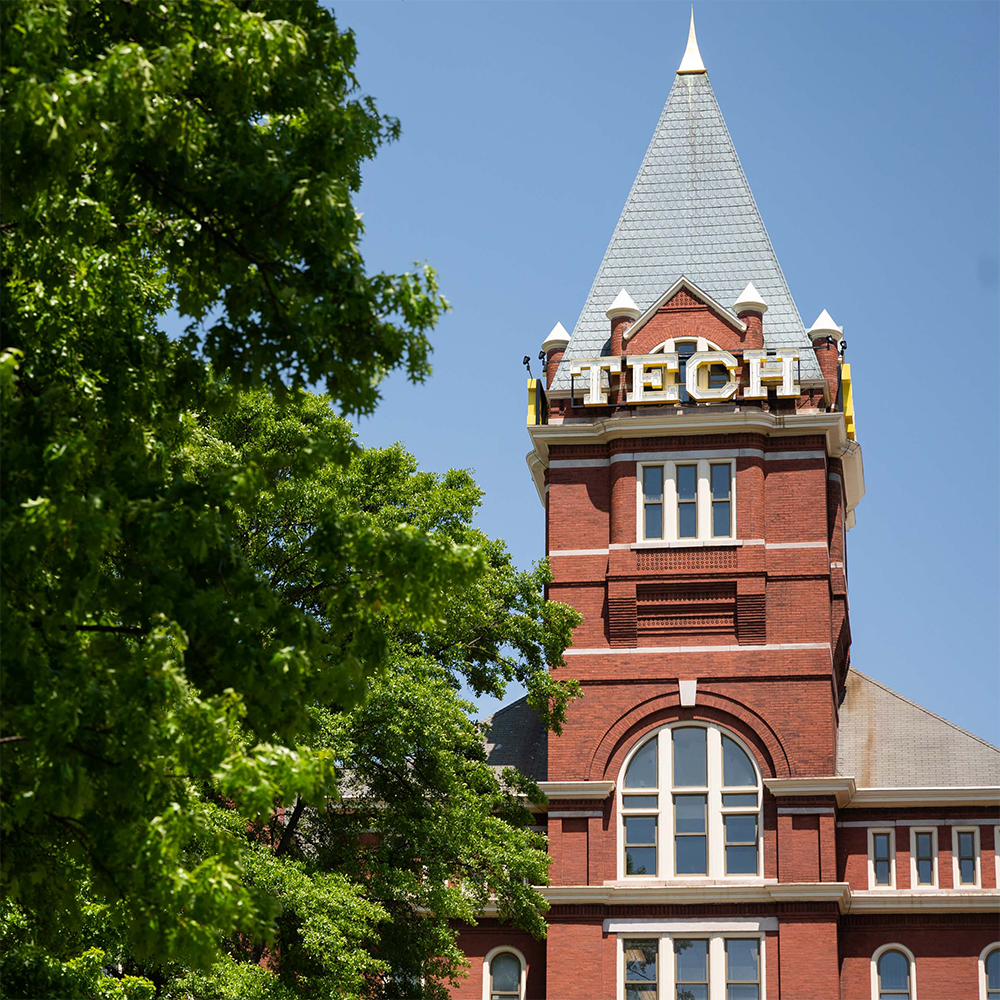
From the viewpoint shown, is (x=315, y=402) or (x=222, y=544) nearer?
(x=222, y=544)

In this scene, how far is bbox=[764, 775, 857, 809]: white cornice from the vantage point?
31.5 m

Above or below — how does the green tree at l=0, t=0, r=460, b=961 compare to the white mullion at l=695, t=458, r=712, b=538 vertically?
below

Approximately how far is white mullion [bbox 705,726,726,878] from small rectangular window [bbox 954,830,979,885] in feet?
15.3

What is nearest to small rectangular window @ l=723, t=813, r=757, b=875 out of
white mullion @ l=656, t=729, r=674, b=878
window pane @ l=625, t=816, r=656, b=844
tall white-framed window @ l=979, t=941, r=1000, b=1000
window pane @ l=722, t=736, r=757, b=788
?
window pane @ l=722, t=736, r=757, b=788

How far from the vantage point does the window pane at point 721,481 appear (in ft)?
111

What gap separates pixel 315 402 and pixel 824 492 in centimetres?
1125

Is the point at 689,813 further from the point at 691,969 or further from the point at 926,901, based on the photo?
the point at 926,901

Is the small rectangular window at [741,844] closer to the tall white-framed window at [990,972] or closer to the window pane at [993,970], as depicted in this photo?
the tall white-framed window at [990,972]

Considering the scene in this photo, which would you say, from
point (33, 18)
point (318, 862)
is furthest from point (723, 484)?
point (33, 18)

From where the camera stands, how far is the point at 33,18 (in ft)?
32.7

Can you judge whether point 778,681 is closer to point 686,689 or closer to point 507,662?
point 686,689

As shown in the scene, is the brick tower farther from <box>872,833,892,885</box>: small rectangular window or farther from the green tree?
the green tree

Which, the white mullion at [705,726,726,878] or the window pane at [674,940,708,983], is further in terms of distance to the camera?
the white mullion at [705,726,726,878]

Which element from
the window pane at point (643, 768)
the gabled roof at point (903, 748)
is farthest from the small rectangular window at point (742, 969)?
the gabled roof at point (903, 748)
